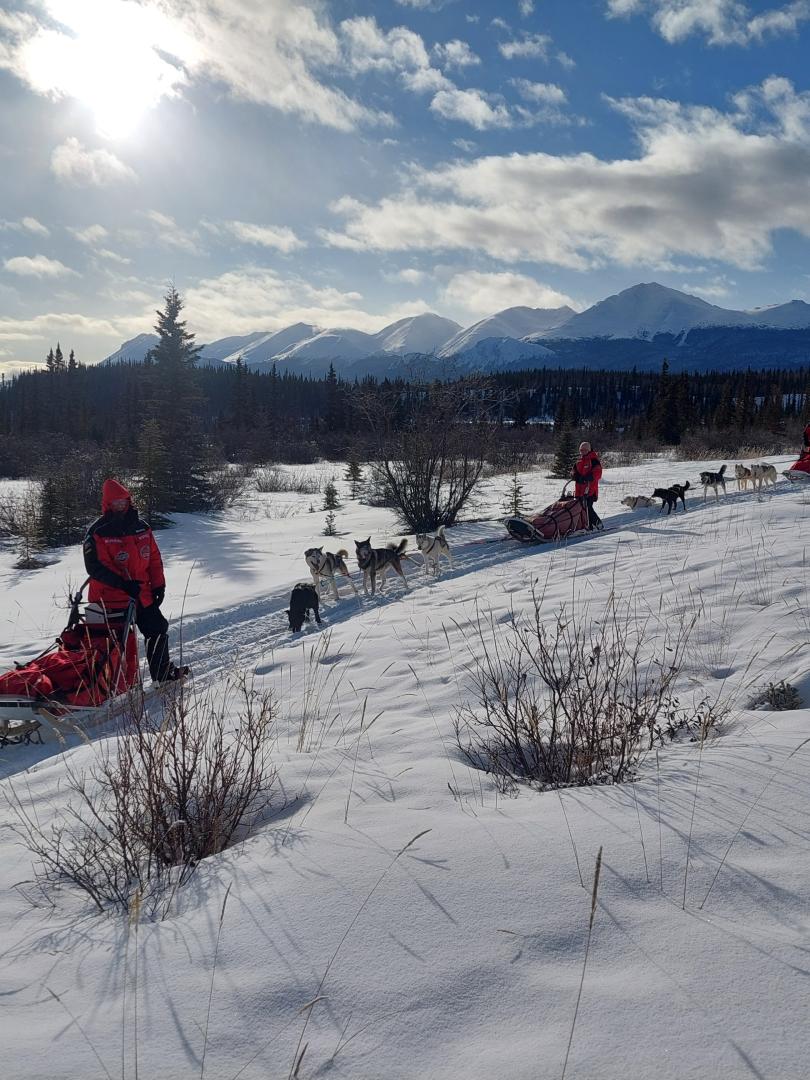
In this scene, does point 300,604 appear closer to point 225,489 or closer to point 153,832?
point 153,832

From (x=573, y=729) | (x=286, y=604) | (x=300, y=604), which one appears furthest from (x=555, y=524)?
(x=573, y=729)

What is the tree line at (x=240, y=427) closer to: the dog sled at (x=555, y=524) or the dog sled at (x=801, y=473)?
the dog sled at (x=555, y=524)

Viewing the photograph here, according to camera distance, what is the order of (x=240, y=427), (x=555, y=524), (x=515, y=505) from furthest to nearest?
1. (x=240, y=427)
2. (x=515, y=505)
3. (x=555, y=524)

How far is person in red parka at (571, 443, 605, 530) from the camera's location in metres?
10.8

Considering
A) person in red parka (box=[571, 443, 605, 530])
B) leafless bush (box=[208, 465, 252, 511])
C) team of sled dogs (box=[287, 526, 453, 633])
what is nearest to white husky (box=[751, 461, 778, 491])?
person in red parka (box=[571, 443, 605, 530])

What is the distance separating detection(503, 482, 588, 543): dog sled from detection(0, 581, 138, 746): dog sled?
6.95m

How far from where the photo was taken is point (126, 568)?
5184mm

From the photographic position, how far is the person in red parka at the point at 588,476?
10.8 metres

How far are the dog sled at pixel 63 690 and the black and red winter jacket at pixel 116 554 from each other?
0.27 meters

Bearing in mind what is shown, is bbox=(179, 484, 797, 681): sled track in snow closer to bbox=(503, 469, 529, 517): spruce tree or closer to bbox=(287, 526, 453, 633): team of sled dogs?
bbox=(287, 526, 453, 633): team of sled dogs

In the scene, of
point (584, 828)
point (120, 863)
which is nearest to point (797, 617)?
point (584, 828)

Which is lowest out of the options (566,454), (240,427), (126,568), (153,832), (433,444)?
(153,832)

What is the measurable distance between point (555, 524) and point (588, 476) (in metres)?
1.30

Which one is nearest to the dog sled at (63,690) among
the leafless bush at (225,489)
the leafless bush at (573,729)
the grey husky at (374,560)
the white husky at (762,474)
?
the leafless bush at (573,729)
